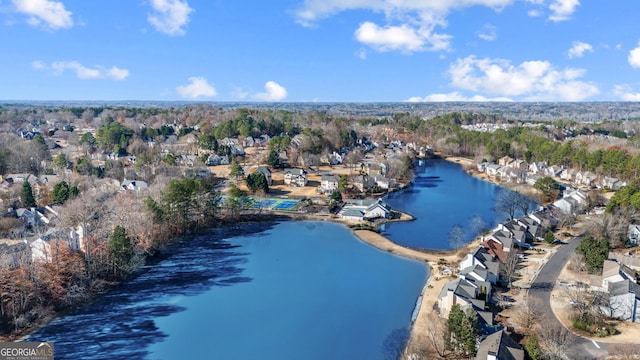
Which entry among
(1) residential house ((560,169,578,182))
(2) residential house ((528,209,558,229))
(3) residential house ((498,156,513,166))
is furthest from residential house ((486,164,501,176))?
(2) residential house ((528,209,558,229))

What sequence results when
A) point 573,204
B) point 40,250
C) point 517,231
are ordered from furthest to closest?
point 573,204
point 517,231
point 40,250

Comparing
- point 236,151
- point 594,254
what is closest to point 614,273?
point 594,254

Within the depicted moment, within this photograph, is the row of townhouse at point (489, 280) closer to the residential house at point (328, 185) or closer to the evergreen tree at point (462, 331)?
the evergreen tree at point (462, 331)

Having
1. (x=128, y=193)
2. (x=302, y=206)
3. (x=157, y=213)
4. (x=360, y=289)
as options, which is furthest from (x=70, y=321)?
(x=302, y=206)

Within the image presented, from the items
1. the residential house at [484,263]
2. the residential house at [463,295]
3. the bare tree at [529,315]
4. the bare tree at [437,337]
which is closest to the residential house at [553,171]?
the residential house at [484,263]

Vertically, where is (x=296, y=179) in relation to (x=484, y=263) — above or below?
above

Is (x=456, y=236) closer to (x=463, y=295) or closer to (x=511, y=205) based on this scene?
(x=511, y=205)

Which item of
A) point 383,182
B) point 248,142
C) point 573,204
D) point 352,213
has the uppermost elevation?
point 248,142
